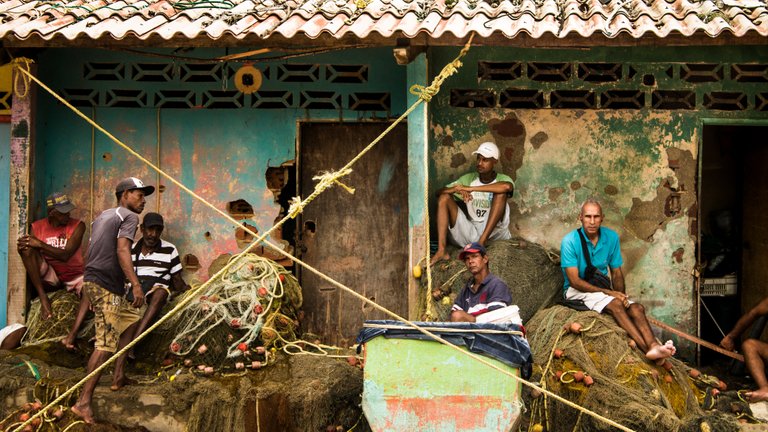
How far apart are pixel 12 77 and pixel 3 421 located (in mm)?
3460

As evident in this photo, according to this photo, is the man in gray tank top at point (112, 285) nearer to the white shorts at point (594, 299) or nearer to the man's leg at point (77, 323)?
the man's leg at point (77, 323)

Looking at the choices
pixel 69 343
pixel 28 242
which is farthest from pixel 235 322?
pixel 28 242

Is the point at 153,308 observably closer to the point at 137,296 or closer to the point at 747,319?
the point at 137,296

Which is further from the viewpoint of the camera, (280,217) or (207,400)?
(280,217)

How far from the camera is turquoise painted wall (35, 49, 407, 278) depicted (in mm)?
9320

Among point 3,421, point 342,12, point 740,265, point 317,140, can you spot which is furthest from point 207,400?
point 740,265

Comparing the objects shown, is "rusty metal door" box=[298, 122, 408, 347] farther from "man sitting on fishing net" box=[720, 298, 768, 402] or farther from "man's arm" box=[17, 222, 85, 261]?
"man sitting on fishing net" box=[720, 298, 768, 402]

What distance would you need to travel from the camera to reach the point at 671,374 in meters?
7.73

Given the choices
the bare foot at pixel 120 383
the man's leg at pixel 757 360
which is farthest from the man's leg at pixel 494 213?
the bare foot at pixel 120 383

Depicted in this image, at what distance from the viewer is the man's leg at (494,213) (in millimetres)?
8609

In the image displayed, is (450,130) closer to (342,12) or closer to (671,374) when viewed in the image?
(342,12)

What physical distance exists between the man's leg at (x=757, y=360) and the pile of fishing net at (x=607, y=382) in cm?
30

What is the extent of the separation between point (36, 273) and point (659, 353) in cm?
592

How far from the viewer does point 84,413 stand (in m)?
7.40
